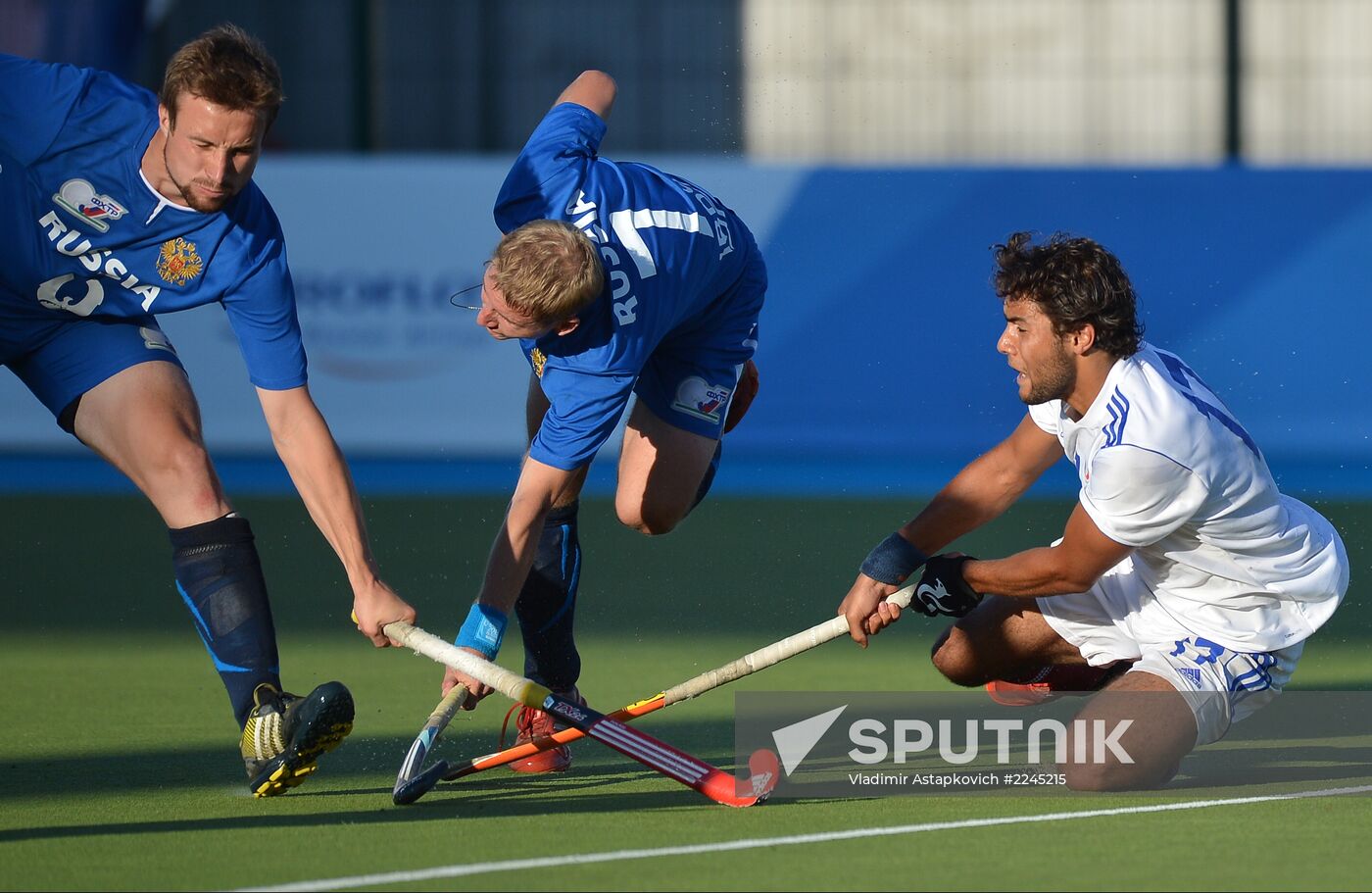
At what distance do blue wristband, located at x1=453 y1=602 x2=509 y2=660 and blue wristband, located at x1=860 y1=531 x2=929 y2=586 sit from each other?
0.83 metres

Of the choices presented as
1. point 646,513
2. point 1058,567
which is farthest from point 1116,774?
point 646,513

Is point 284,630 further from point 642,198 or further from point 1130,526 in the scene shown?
point 1130,526

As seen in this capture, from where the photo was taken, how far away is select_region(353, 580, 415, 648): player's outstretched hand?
3986mm

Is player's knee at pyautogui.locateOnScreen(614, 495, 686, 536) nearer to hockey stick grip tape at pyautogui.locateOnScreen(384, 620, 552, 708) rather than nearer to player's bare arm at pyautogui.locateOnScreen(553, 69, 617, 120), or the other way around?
player's bare arm at pyautogui.locateOnScreen(553, 69, 617, 120)

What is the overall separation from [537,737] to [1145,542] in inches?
60.5

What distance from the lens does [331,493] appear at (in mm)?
4094

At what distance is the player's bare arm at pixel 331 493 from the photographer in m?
4.01

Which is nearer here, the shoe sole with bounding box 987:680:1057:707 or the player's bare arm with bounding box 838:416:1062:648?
the player's bare arm with bounding box 838:416:1062:648

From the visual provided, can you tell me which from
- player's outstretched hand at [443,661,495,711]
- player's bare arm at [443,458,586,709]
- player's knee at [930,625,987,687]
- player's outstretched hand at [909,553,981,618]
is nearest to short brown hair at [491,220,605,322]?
player's bare arm at [443,458,586,709]

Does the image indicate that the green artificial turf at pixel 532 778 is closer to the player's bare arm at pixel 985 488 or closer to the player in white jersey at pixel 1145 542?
the player in white jersey at pixel 1145 542

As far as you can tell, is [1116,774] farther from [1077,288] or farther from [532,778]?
[532,778]

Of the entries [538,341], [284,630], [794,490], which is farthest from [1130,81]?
[538,341]

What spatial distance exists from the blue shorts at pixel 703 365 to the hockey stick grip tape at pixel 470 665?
1.32m

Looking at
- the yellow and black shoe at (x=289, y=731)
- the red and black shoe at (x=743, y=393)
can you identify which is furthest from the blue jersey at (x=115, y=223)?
the red and black shoe at (x=743, y=393)
